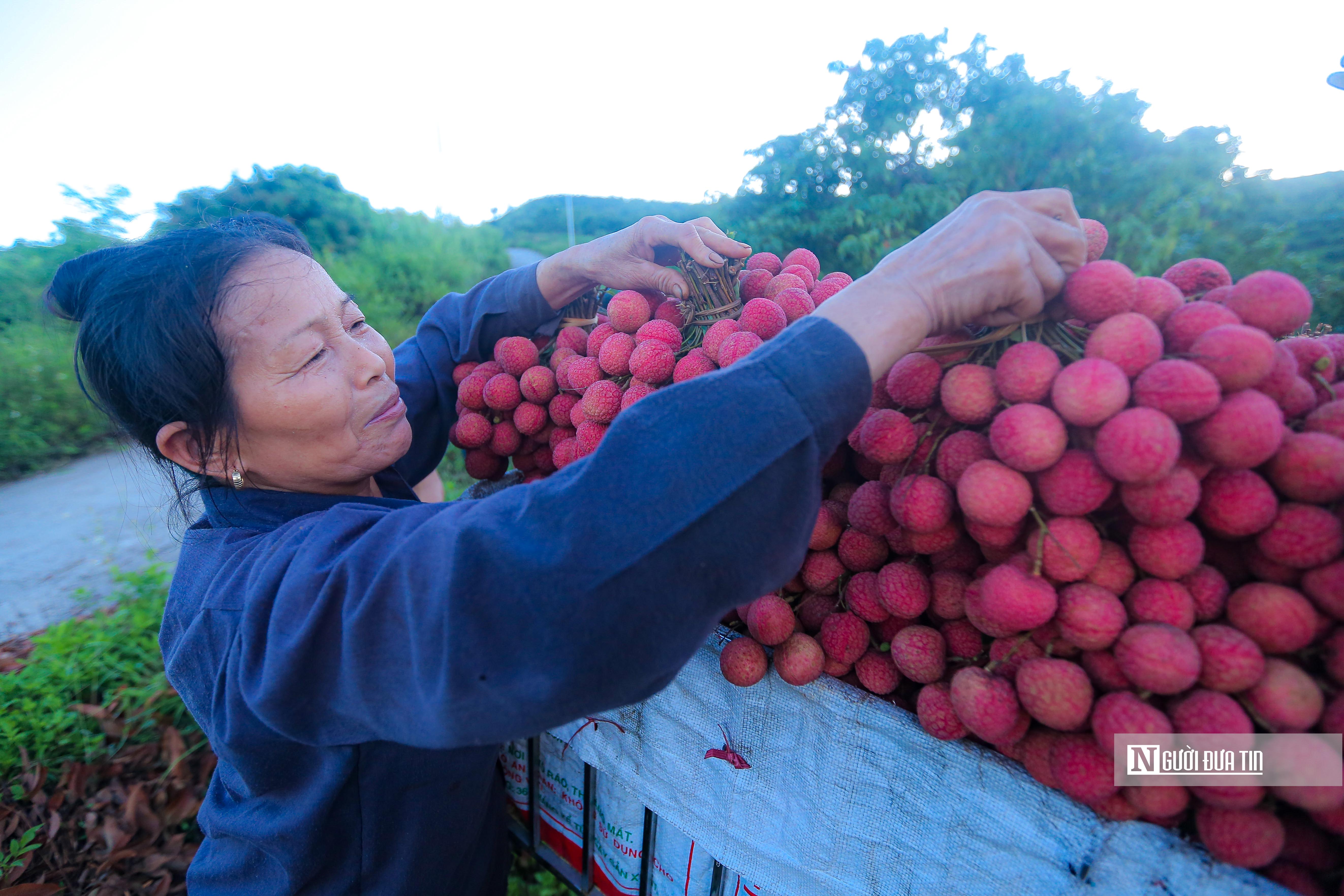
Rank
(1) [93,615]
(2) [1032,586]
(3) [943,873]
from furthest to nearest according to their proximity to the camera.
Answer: (1) [93,615] < (3) [943,873] < (2) [1032,586]

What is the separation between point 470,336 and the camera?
159 cm

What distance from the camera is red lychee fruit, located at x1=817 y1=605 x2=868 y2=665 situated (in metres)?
0.97

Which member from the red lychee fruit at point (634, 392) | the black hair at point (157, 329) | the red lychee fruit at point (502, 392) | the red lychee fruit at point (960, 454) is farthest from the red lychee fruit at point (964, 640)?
the black hair at point (157, 329)

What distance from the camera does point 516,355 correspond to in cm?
146

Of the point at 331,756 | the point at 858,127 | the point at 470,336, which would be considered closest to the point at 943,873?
the point at 331,756

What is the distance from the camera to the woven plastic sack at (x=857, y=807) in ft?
2.52

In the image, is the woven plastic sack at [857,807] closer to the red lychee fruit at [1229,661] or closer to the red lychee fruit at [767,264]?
the red lychee fruit at [1229,661]

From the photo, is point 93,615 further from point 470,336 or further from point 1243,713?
point 1243,713

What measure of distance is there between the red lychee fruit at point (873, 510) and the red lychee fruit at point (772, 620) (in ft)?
0.60

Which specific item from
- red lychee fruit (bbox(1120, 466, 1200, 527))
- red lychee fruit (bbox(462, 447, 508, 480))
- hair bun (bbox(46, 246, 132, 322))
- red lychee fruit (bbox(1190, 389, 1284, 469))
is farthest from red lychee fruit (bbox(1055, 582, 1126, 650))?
hair bun (bbox(46, 246, 132, 322))

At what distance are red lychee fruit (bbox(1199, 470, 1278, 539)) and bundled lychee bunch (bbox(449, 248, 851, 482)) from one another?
66 centimetres

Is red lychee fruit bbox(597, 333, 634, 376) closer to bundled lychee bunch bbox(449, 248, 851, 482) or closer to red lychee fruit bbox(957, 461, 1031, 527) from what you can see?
bundled lychee bunch bbox(449, 248, 851, 482)

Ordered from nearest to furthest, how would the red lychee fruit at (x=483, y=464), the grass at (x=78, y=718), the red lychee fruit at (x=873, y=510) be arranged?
the red lychee fruit at (x=873, y=510) < the red lychee fruit at (x=483, y=464) < the grass at (x=78, y=718)

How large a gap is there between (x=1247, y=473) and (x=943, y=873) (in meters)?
0.70
